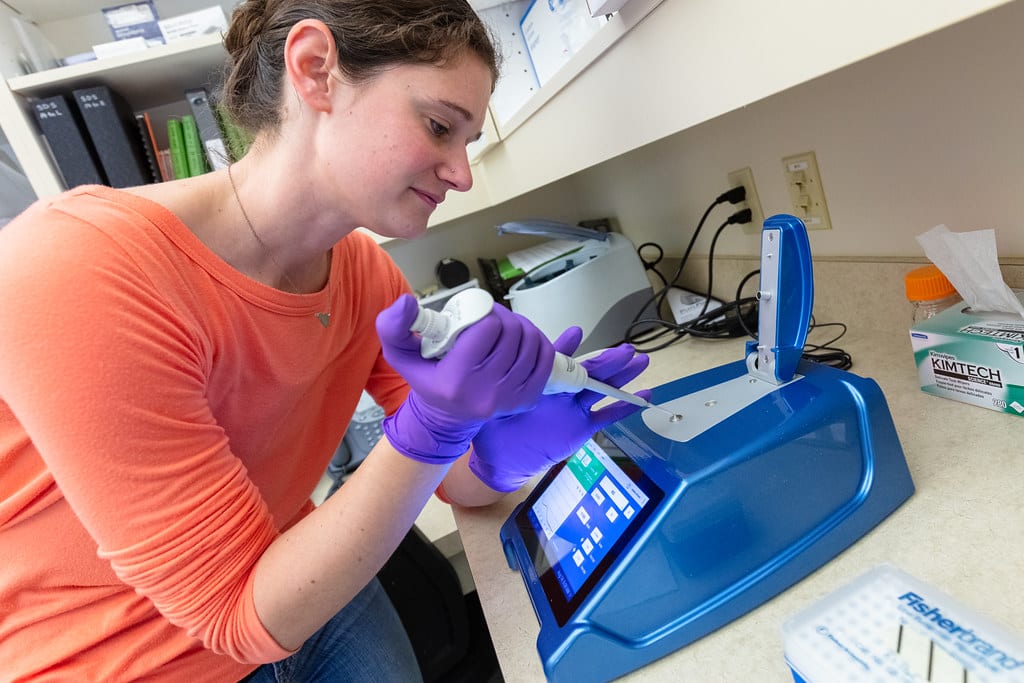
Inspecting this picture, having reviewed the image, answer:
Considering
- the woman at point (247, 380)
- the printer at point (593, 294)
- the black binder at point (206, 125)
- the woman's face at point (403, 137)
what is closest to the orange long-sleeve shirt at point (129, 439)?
the woman at point (247, 380)

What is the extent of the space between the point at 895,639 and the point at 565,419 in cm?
31

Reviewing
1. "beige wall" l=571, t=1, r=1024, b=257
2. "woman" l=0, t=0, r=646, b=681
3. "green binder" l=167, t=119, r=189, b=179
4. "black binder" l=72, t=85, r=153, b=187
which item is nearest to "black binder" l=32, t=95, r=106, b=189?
"black binder" l=72, t=85, r=153, b=187

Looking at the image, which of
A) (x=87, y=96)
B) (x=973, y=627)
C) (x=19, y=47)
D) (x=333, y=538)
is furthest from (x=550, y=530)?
(x=19, y=47)

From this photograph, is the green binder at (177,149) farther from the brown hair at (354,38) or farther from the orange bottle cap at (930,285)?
the orange bottle cap at (930,285)

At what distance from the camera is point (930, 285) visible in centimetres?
64

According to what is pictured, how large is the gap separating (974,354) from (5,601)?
101 centimetres

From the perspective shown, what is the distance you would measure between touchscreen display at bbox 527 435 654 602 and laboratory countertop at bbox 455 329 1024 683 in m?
0.07

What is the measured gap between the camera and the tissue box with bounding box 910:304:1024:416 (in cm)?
55

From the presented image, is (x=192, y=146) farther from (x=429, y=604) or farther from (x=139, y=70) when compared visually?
(x=429, y=604)

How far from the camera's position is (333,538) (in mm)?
507

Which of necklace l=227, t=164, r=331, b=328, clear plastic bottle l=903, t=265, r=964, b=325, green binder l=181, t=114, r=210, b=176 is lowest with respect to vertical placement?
clear plastic bottle l=903, t=265, r=964, b=325

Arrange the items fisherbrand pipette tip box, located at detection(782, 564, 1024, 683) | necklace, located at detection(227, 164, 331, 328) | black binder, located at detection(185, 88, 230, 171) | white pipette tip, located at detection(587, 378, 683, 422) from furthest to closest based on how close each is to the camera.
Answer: black binder, located at detection(185, 88, 230, 171) < necklace, located at detection(227, 164, 331, 328) < white pipette tip, located at detection(587, 378, 683, 422) < fisherbrand pipette tip box, located at detection(782, 564, 1024, 683)

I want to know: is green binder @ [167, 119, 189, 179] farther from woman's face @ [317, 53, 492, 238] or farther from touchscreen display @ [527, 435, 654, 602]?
touchscreen display @ [527, 435, 654, 602]

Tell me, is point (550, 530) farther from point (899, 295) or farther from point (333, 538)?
point (899, 295)
